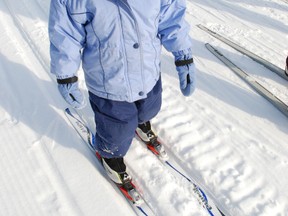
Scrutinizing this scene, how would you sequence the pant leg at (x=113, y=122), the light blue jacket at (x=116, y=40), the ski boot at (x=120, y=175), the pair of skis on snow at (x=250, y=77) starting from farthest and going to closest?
the pair of skis on snow at (x=250, y=77) < the ski boot at (x=120, y=175) < the pant leg at (x=113, y=122) < the light blue jacket at (x=116, y=40)

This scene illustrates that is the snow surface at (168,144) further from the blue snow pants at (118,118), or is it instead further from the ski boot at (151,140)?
the blue snow pants at (118,118)

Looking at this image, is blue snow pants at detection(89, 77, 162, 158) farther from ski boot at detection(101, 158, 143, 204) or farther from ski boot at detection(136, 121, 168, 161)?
ski boot at detection(136, 121, 168, 161)

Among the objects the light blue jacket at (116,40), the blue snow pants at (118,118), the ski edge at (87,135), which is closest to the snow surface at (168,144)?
the ski edge at (87,135)

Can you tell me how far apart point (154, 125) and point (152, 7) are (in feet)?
4.22

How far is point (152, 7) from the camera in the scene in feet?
5.53

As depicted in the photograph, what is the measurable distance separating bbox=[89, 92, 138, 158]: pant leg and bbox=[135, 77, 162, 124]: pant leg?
59 mm

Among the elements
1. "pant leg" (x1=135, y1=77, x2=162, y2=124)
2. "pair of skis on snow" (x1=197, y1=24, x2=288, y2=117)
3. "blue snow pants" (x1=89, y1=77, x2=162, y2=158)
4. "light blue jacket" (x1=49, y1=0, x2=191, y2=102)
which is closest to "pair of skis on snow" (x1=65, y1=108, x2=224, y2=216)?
"blue snow pants" (x1=89, y1=77, x2=162, y2=158)

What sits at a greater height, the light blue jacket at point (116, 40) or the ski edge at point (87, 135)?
the light blue jacket at point (116, 40)

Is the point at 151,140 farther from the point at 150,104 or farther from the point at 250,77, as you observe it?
the point at 250,77

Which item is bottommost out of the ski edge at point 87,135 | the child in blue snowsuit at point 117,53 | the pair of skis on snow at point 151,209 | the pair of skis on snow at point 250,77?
the ski edge at point 87,135

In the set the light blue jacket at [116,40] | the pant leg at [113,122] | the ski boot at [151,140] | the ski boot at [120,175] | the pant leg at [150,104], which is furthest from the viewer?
the ski boot at [151,140]

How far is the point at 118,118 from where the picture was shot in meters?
2.02

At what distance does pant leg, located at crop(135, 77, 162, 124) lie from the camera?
7.00 feet

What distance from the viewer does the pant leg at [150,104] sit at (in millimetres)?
2133
